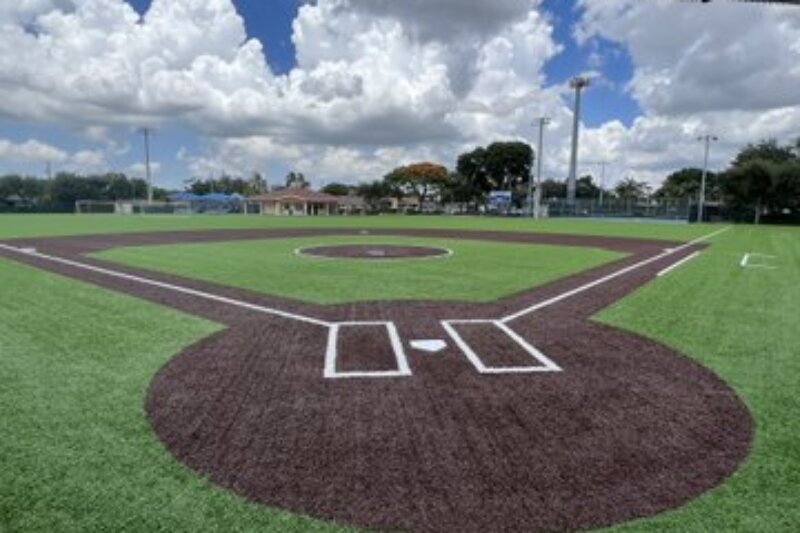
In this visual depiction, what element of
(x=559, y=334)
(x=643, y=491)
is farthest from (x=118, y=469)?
(x=559, y=334)

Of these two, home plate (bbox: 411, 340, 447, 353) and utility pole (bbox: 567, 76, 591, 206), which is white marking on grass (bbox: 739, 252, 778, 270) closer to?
home plate (bbox: 411, 340, 447, 353)

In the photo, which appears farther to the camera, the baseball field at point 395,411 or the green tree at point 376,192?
the green tree at point 376,192

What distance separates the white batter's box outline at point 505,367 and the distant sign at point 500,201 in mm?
81557

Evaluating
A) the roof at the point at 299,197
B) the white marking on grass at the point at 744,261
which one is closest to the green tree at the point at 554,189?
the roof at the point at 299,197

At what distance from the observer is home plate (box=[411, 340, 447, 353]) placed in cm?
642

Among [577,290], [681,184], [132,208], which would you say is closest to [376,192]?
[132,208]

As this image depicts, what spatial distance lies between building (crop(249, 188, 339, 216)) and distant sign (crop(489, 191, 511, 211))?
2617cm

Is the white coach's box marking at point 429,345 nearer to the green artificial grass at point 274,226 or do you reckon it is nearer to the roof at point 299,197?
the green artificial grass at point 274,226

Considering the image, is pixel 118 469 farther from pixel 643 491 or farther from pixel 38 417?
pixel 643 491

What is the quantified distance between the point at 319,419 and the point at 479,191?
10274 centimetres

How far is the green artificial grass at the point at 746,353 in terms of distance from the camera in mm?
3195

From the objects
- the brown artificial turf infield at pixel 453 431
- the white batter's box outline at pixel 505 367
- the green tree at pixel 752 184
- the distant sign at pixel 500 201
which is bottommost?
the brown artificial turf infield at pixel 453 431

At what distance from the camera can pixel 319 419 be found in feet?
14.7

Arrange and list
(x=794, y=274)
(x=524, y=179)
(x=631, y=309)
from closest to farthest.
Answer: (x=631, y=309), (x=794, y=274), (x=524, y=179)
